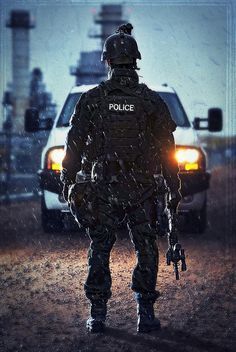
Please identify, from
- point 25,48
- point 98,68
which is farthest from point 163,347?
point 25,48

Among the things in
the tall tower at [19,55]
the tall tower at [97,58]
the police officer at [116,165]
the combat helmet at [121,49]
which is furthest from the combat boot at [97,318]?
the tall tower at [19,55]

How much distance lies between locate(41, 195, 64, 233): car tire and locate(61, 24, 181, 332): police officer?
369 cm

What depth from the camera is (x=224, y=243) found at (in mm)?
7570

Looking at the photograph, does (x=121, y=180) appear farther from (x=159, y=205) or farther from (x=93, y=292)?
(x=93, y=292)

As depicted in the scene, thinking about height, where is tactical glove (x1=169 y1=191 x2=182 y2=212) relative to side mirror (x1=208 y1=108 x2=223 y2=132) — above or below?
below

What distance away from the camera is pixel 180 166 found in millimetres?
7055

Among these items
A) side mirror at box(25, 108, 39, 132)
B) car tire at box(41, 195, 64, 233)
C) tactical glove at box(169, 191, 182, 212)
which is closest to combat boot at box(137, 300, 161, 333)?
tactical glove at box(169, 191, 182, 212)

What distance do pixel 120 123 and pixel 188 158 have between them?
11.2ft

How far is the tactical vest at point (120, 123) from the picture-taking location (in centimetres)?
377

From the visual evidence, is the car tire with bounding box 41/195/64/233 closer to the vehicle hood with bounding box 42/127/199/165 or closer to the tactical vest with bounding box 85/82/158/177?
the vehicle hood with bounding box 42/127/199/165

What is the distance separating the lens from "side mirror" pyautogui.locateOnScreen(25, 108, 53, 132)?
743 cm

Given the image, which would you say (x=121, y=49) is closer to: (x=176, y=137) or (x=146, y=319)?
(x=146, y=319)

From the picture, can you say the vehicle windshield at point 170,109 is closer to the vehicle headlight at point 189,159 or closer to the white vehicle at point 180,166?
the white vehicle at point 180,166

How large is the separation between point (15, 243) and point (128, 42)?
423 cm
